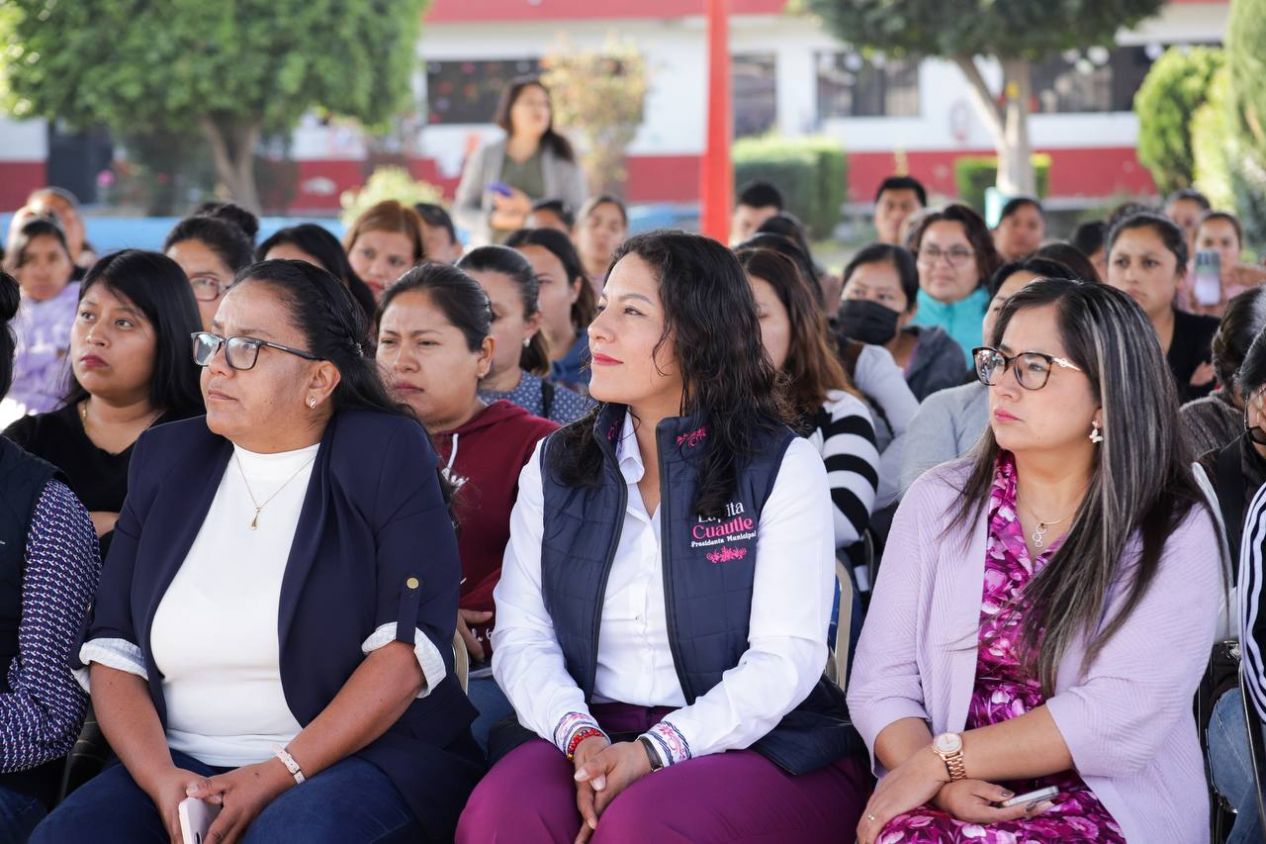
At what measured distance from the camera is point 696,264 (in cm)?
318

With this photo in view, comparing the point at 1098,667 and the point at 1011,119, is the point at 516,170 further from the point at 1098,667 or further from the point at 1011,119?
the point at 1011,119

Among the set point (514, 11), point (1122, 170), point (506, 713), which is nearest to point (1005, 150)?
point (1122, 170)

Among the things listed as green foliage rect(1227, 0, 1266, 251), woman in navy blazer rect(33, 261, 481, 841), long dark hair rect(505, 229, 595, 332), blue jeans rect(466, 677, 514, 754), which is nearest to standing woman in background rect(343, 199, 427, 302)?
long dark hair rect(505, 229, 595, 332)

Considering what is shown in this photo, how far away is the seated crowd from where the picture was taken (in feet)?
9.02

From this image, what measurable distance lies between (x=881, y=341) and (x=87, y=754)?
327cm

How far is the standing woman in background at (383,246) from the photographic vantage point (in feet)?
20.2

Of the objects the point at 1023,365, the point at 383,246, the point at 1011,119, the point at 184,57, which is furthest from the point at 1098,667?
the point at 184,57

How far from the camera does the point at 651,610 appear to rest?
3.01 meters

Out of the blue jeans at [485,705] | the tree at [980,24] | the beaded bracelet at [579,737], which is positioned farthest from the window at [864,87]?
the beaded bracelet at [579,737]

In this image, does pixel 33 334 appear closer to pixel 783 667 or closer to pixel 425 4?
pixel 783 667

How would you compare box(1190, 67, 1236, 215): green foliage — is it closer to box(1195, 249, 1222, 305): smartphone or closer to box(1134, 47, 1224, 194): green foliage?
box(1134, 47, 1224, 194): green foliage

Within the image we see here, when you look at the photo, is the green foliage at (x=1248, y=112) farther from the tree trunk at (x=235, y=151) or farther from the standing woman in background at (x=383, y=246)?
the tree trunk at (x=235, y=151)

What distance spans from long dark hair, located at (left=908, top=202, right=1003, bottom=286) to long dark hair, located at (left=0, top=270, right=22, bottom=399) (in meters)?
4.36

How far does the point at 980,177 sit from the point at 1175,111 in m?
3.69
